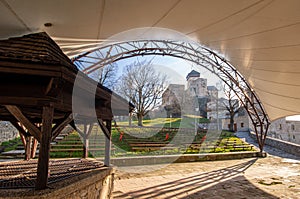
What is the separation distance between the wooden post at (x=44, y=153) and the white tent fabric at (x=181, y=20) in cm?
130

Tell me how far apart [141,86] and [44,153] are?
1760 centimetres

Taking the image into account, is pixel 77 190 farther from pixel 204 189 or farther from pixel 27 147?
pixel 204 189

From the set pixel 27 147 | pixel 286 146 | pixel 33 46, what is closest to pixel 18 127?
pixel 27 147

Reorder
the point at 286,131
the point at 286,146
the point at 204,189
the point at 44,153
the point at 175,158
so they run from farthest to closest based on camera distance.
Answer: the point at 286,131
the point at 286,146
the point at 175,158
the point at 204,189
the point at 44,153

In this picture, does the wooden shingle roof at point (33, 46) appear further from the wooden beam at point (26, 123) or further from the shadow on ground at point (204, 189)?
the shadow on ground at point (204, 189)

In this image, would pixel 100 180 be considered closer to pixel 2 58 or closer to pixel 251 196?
pixel 2 58

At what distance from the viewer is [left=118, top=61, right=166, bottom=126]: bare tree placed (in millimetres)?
18703

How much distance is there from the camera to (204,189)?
16.2ft

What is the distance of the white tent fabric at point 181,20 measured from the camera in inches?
89.3

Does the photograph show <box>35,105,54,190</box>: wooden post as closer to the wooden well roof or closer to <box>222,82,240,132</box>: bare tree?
the wooden well roof

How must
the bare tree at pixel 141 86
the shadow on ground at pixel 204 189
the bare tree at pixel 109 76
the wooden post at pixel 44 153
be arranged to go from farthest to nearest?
the bare tree at pixel 109 76, the bare tree at pixel 141 86, the shadow on ground at pixel 204 189, the wooden post at pixel 44 153

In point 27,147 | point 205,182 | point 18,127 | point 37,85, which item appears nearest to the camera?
point 37,85

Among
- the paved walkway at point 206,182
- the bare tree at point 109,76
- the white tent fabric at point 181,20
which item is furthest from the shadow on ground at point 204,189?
the bare tree at point 109,76

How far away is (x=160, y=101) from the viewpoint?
21.0 metres
